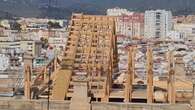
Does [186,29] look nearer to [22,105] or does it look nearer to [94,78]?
[94,78]

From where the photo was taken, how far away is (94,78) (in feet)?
86.9

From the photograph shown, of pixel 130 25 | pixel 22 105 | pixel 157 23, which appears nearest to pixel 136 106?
pixel 22 105

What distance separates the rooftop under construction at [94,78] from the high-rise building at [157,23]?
140 metres

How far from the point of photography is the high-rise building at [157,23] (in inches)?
6870

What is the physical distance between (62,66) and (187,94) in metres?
6.13

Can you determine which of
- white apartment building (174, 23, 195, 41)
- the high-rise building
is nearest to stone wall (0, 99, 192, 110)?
white apartment building (174, 23, 195, 41)

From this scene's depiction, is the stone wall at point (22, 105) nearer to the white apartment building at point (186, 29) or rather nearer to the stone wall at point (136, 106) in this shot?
the stone wall at point (136, 106)

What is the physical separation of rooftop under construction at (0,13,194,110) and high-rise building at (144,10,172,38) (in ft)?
460

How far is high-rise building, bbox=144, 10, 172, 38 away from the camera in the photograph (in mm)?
174500

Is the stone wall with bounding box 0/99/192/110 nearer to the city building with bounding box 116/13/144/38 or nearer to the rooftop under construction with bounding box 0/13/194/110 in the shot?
the rooftop under construction with bounding box 0/13/194/110

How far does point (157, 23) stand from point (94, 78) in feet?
508

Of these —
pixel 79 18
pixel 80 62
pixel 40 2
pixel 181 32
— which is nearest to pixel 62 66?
pixel 80 62

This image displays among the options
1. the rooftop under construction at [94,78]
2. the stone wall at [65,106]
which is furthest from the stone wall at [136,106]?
the rooftop under construction at [94,78]

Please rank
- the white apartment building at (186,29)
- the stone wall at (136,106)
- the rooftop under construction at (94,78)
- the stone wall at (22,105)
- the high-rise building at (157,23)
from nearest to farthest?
the stone wall at (136,106) < the stone wall at (22,105) < the rooftop under construction at (94,78) < the white apartment building at (186,29) < the high-rise building at (157,23)
